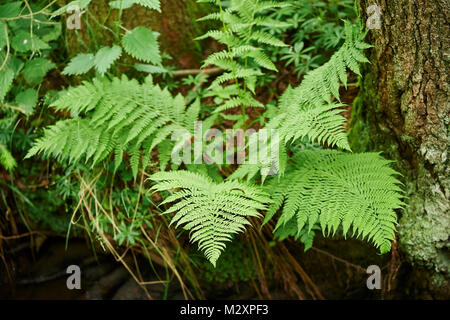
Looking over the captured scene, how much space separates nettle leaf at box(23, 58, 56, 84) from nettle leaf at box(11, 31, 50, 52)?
138 mm

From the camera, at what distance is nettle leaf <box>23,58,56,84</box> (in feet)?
7.79

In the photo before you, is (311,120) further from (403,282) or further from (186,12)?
(186,12)

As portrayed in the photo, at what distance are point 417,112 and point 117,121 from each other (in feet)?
5.22

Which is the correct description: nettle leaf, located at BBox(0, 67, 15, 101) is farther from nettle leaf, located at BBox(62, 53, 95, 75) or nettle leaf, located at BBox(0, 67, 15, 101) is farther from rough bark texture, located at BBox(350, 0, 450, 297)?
rough bark texture, located at BBox(350, 0, 450, 297)

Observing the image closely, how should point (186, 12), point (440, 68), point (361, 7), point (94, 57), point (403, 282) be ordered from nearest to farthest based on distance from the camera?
point (440, 68) → point (361, 7) → point (403, 282) → point (94, 57) → point (186, 12)

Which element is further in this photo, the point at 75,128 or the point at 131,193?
the point at 131,193

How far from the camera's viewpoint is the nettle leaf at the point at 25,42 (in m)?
2.23

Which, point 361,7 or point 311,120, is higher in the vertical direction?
point 361,7

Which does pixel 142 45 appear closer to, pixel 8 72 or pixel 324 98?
pixel 8 72

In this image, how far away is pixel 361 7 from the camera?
68.9 inches

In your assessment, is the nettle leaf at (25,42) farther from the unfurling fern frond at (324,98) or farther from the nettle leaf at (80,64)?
the unfurling fern frond at (324,98)

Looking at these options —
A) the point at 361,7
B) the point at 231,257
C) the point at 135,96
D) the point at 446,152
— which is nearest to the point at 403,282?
the point at 446,152

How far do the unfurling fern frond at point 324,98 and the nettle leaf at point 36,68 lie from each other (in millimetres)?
1611

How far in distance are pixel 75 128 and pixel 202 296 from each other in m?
1.39
